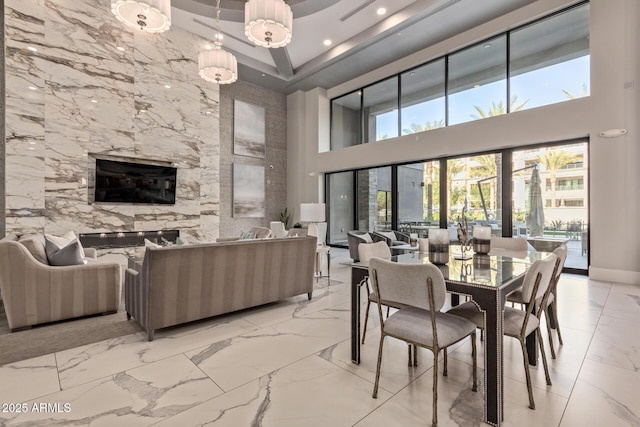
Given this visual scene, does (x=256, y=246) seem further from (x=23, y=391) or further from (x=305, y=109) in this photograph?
(x=305, y=109)

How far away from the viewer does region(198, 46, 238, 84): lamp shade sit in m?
4.52

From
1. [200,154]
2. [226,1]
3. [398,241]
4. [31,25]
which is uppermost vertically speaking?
[226,1]

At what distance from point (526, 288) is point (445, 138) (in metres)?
5.48

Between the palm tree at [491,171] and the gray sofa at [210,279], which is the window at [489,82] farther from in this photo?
the gray sofa at [210,279]

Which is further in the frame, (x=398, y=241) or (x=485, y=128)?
(x=398, y=241)

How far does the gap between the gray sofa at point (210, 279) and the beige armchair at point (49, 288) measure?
11.7 inches

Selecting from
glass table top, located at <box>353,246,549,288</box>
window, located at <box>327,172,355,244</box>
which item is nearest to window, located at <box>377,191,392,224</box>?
window, located at <box>327,172,355,244</box>

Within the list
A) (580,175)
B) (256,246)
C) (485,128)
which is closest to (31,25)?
(256,246)

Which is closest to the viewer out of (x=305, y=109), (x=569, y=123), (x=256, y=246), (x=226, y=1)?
(x=256, y=246)

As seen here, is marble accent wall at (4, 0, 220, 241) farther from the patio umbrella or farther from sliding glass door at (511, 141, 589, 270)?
the patio umbrella

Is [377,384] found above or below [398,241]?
below

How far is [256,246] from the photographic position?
10.8 feet

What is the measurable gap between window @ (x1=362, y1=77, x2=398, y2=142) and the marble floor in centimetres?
607

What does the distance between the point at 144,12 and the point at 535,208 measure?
684 cm
